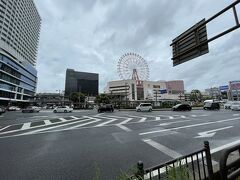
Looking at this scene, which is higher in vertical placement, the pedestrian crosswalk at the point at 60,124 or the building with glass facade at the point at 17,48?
the building with glass facade at the point at 17,48

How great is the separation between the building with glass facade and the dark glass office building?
20.7 metres

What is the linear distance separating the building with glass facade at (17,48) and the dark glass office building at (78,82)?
2075 cm

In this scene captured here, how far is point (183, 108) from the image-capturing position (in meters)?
33.2

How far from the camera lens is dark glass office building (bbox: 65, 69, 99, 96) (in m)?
104

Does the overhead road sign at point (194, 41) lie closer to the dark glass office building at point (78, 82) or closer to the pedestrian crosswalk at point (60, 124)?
the pedestrian crosswalk at point (60, 124)

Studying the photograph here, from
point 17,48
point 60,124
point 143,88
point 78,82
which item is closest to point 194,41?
point 60,124

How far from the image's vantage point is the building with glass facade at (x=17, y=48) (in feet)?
195

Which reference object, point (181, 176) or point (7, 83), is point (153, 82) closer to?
point (7, 83)

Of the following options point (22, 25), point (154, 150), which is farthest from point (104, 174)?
point (22, 25)

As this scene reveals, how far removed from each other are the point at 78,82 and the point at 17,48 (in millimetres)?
38688

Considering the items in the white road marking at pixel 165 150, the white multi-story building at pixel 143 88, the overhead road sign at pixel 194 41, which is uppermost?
the white multi-story building at pixel 143 88

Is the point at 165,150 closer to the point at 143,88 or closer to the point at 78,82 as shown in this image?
the point at 78,82

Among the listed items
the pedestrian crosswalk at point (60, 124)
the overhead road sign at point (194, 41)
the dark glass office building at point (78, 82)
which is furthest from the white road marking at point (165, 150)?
the dark glass office building at point (78, 82)

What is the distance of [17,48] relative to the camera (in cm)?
8412
